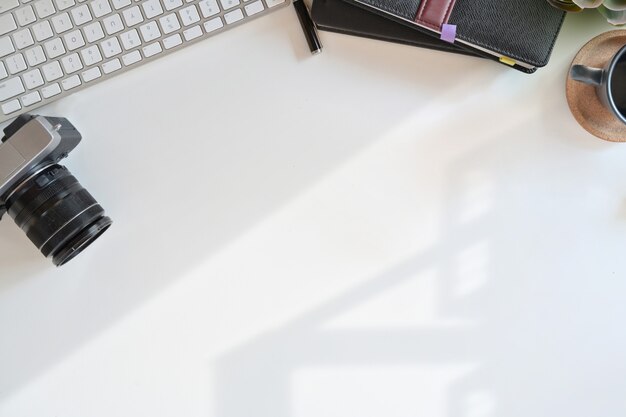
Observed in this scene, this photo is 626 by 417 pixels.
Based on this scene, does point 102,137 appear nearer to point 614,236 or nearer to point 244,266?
point 244,266

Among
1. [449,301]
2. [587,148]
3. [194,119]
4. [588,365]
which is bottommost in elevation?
[588,365]

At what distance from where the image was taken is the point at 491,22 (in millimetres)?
691

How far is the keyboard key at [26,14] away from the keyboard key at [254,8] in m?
0.24

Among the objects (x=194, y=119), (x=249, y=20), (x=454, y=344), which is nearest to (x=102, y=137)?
(x=194, y=119)

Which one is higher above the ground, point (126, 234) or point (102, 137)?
point (102, 137)

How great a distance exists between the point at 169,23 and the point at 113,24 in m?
0.06

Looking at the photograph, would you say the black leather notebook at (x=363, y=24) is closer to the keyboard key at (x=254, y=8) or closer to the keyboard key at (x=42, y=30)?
the keyboard key at (x=254, y=8)

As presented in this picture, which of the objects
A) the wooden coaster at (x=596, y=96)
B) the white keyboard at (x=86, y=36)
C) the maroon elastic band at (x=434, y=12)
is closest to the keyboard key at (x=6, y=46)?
the white keyboard at (x=86, y=36)

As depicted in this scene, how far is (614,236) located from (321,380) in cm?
39

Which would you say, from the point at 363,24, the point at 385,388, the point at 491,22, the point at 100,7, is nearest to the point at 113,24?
the point at 100,7

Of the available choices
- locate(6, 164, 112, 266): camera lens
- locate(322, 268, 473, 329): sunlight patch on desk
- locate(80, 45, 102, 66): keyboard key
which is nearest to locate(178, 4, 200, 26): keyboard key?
locate(80, 45, 102, 66): keyboard key

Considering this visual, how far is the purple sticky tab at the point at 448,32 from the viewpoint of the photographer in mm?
680

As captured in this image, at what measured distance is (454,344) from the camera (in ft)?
Answer: 2.46

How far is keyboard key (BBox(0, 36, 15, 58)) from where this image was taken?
28.0 inches
